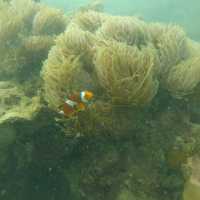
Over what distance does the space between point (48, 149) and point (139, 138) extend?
4.34 ft

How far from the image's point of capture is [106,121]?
3.69 m

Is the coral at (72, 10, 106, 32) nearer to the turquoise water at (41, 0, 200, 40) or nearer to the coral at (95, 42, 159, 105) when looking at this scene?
the coral at (95, 42, 159, 105)

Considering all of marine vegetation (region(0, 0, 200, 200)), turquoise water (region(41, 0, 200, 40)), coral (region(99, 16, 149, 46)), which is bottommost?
turquoise water (region(41, 0, 200, 40))

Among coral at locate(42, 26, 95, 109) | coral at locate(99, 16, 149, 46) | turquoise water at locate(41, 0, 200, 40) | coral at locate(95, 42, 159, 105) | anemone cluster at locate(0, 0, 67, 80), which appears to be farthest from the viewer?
turquoise water at locate(41, 0, 200, 40)

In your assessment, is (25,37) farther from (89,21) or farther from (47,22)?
(89,21)

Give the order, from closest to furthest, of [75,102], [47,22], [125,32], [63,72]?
[75,102] < [63,72] < [125,32] < [47,22]

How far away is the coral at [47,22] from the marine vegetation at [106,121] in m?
2.26

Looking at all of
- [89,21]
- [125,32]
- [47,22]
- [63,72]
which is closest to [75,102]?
[63,72]

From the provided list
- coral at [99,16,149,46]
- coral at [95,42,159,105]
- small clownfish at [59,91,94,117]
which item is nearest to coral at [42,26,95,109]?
coral at [95,42,159,105]

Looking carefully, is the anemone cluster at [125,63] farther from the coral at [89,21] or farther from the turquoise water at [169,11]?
the turquoise water at [169,11]

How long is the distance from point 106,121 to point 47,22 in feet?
12.6

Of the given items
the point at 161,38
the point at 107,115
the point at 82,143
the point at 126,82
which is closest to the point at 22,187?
the point at 82,143

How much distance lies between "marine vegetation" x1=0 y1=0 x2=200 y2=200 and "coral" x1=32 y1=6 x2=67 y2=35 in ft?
7.40

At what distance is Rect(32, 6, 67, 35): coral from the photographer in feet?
21.8
